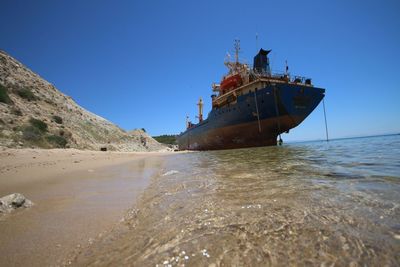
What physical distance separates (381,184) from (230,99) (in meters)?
18.5

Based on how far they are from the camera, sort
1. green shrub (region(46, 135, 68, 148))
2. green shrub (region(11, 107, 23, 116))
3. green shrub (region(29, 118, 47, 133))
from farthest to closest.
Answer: green shrub (region(11, 107, 23, 116)) < green shrub (region(29, 118, 47, 133)) < green shrub (region(46, 135, 68, 148))

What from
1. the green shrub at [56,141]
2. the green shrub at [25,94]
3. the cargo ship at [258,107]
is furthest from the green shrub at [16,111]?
the cargo ship at [258,107]

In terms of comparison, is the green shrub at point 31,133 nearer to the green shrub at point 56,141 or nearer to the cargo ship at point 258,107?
the green shrub at point 56,141

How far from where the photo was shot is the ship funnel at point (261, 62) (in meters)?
22.2

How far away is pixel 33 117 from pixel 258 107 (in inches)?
774

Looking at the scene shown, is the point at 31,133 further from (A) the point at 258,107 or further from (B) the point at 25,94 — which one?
(A) the point at 258,107

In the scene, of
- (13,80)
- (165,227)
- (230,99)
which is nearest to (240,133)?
(230,99)

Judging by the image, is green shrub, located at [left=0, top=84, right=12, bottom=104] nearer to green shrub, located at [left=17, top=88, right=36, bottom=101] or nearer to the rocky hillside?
the rocky hillside

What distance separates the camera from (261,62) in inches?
880

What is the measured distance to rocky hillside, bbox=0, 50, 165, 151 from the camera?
15.1 metres

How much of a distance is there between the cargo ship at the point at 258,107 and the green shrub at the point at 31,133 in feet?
49.9

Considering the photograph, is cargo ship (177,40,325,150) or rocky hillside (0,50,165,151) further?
cargo ship (177,40,325,150)

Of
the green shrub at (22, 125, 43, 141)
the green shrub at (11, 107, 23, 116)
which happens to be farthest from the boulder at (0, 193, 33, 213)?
the green shrub at (11, 107, 23, 116)

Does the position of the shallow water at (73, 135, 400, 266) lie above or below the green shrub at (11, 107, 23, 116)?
below
